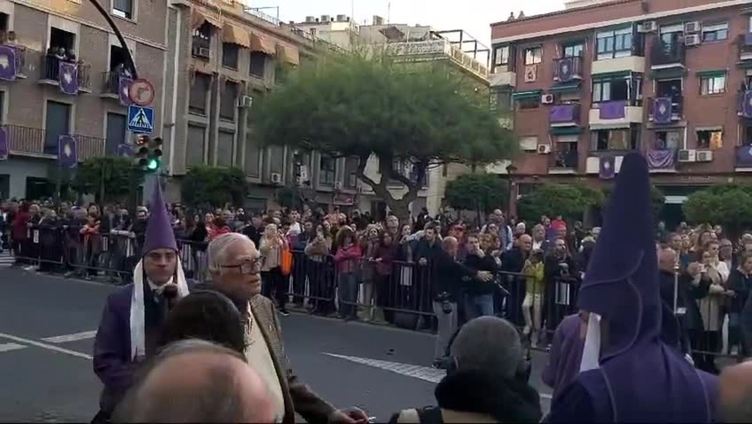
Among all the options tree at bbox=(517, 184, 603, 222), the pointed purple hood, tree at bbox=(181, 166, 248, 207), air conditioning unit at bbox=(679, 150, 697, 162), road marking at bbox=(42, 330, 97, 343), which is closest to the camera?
the pointed purple hood

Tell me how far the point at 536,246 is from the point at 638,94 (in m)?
32.6

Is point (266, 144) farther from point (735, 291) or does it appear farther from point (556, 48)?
point (735, 291)

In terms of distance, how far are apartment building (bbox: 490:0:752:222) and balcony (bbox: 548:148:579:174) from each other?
0.18 ft

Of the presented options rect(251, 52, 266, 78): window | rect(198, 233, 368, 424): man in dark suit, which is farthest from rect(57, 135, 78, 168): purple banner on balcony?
rect(198, 233, 368, 424): man in dark suit

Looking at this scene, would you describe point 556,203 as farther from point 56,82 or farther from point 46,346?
point 46,346

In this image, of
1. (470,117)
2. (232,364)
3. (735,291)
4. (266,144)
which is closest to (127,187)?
(266,144)

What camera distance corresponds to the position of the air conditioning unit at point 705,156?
41.4 meters

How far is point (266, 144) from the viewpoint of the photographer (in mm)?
37375

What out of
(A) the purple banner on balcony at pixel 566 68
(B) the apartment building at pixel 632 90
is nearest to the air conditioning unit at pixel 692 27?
(B) the apartment building at pixel 632 90

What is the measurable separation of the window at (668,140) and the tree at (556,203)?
518 centimetres

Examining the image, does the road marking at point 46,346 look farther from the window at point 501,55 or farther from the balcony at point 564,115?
the window at point 501,55

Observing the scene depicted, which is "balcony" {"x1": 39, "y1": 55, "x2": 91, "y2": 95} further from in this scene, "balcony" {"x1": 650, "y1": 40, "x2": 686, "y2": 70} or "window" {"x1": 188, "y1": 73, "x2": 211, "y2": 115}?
"balcony" {"x1": 650, "y1": 40, "x2": 686, "y2": 70}

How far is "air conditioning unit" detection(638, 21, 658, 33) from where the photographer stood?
43.3 meters

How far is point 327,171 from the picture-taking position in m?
56.7
